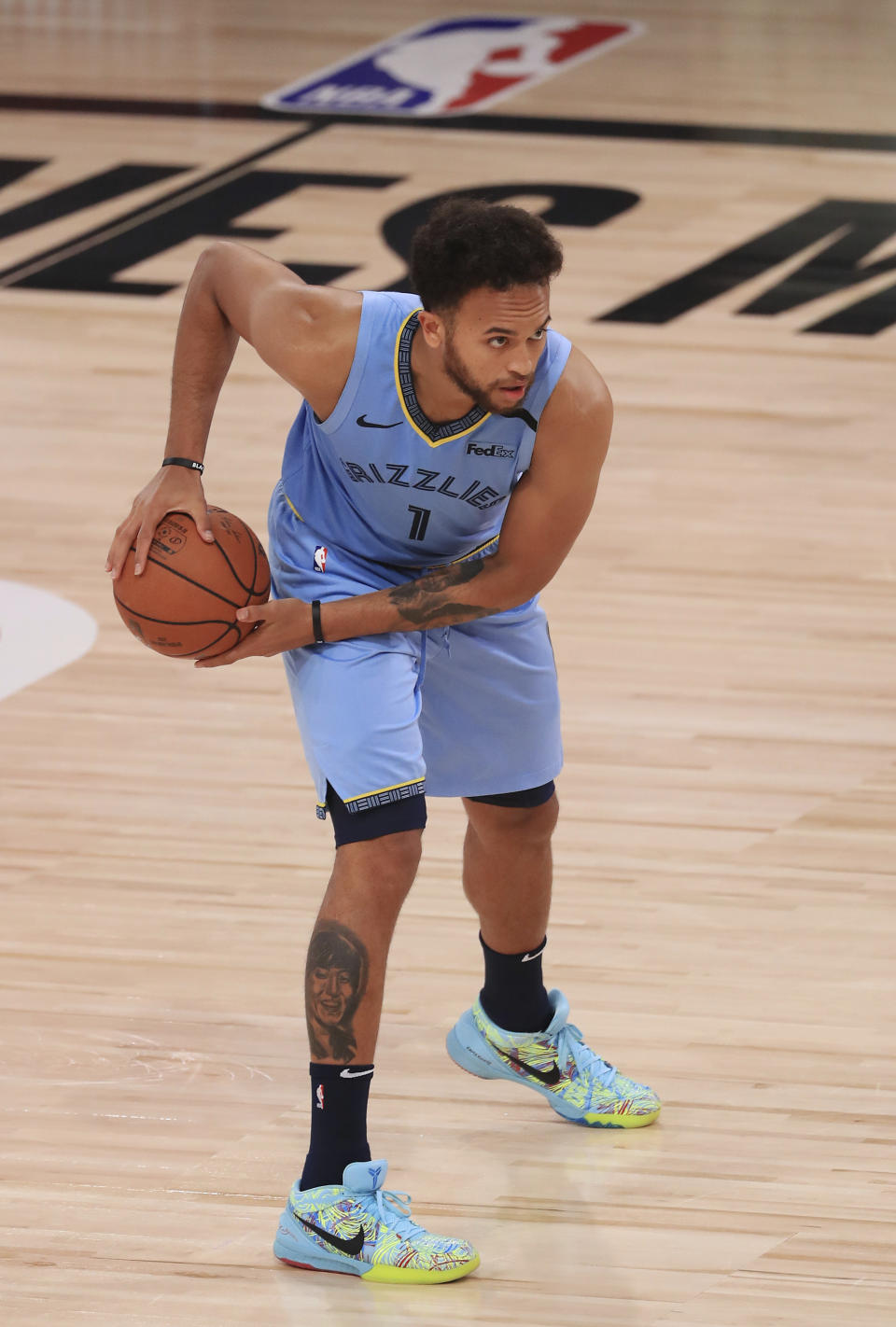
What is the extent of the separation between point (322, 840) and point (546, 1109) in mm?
932

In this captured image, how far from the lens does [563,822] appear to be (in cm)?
384

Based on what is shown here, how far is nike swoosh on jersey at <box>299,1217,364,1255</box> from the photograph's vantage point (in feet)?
8.24

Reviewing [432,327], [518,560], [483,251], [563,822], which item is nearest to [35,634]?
[563,822]

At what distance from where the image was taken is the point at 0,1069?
9.81 ft

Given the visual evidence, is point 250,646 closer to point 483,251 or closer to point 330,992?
point 330,992

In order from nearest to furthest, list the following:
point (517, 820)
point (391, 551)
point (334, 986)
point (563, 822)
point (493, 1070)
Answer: point (334, 986) < point (391, 551) < point (517, 820) < point (493, 1070) < point (563, 822)

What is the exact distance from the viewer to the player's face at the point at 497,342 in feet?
7.81

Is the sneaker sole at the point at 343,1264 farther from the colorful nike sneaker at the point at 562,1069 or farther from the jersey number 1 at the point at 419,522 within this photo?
the jersey number 1 at the point at 419,522

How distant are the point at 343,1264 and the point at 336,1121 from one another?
0.19 meters

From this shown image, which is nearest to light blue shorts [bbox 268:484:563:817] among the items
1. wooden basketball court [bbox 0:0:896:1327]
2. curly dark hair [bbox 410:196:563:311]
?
curly dark hair [bbox 410:196:563:311]

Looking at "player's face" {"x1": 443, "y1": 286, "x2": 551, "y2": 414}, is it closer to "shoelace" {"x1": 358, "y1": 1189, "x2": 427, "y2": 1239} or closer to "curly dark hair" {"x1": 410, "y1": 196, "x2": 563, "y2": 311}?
"curly dark hair" {"x1": 410, "y1": 196, "x2": 563, "y2": 311}

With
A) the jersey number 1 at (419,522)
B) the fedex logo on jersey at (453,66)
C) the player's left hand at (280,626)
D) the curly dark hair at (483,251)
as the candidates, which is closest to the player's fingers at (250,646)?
the player's left hand at (280,626)

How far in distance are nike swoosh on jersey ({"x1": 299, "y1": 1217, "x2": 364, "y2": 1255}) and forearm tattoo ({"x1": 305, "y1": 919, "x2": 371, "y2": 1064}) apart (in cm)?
22

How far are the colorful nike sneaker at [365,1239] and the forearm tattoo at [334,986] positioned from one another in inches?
6.5
